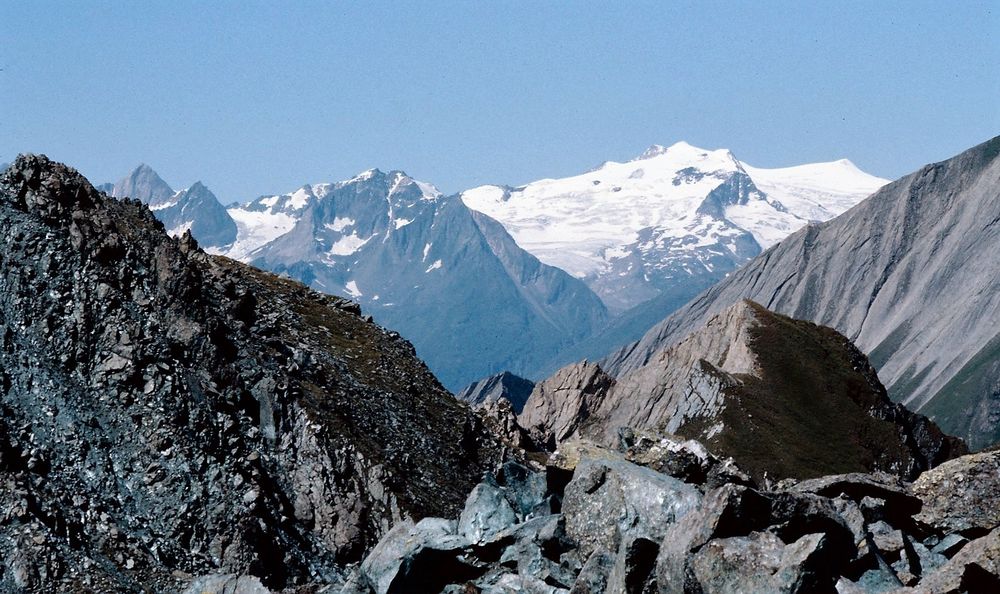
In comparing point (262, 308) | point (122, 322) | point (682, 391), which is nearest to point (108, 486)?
point (122, 322)

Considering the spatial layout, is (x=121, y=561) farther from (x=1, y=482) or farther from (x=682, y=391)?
(x=682, y=391)

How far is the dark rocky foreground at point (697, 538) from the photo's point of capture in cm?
2522

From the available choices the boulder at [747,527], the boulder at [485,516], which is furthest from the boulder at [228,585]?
the boulder at [747,527]

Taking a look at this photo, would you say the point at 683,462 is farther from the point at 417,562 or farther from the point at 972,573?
the point at 972,573

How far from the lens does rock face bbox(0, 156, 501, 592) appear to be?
51.0m

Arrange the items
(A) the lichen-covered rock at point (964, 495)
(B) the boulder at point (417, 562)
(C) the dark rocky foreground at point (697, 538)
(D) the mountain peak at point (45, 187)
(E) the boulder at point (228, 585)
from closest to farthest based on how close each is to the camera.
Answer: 1. (C) the dark rocky foreground at point (697, 538)
2. (B) the boulder at point (417, 562)
3. (A) the lichen-covered rock at point (964, 495)
4. (E) the boulder at point (228, 585)
5. (D) the mountain peak at point (45, 187)

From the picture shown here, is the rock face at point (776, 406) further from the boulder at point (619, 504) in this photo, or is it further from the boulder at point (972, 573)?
the boulder at point (972, 573)

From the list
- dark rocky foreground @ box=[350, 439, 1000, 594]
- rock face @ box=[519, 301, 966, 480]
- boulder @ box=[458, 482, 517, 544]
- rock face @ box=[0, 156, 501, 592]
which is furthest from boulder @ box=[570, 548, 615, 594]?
rock face @ box=[519, 301, 966, 480]

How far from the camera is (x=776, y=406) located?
14838 cm

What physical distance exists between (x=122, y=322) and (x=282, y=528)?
511 inches

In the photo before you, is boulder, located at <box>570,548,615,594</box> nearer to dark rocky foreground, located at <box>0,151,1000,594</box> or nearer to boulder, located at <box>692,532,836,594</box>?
dark rocky foreground, located at <box>0,151,1000,594</box>

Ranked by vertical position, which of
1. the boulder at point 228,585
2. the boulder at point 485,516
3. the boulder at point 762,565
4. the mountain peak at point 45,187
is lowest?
the boulder at point 762,565

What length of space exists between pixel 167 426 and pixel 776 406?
104 m

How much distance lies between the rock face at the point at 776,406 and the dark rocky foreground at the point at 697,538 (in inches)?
3535
